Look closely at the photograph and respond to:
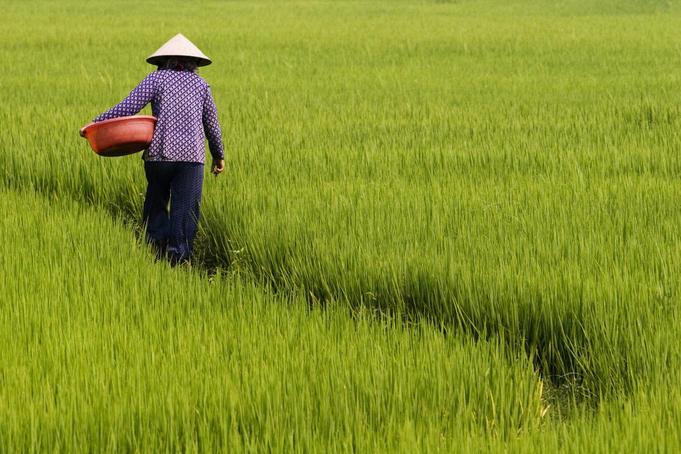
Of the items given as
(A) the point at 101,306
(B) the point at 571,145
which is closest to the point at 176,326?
(A) the point at 101,306

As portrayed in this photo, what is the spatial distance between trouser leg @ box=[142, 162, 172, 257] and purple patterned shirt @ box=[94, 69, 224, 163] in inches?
4.1

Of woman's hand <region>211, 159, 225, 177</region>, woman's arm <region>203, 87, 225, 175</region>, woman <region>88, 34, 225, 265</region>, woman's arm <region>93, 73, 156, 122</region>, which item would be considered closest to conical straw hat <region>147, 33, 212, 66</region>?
woman <region>88, 34, 225, 265</region>

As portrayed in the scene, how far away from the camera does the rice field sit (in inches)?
106

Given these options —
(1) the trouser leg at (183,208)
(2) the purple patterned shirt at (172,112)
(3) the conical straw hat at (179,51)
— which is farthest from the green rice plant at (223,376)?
(3) the conical straw hat at (179,51)

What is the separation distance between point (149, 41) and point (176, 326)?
12621 mm

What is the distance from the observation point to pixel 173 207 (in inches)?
199

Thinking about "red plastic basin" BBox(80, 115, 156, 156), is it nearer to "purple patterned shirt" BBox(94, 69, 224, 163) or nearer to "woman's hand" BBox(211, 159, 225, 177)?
"purple patterned shirt" BBox(94, 69, 224, 163)

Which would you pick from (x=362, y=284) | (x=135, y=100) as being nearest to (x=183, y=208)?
(x=135, y=100)

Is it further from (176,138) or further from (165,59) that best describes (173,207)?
(165,59)

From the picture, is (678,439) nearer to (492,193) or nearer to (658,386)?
(658,386)

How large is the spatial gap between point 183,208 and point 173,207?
0.16ft

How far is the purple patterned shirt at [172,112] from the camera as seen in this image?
198 inches

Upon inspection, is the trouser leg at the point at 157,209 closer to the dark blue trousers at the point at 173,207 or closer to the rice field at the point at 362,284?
the dark blue trousers at the point at 173,207

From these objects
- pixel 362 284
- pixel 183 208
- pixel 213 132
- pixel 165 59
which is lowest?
pixel 362 284
